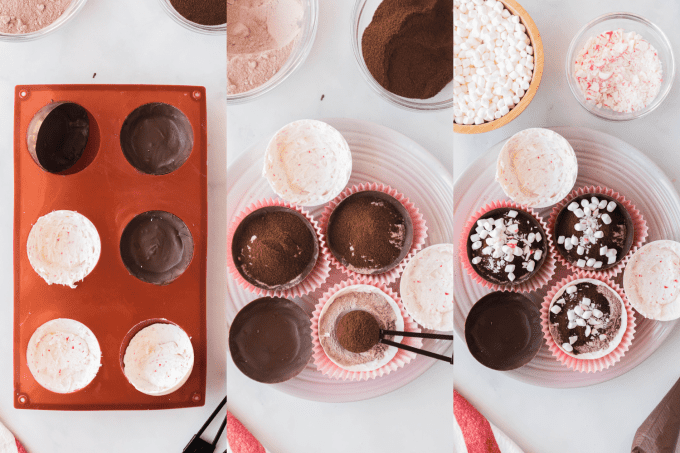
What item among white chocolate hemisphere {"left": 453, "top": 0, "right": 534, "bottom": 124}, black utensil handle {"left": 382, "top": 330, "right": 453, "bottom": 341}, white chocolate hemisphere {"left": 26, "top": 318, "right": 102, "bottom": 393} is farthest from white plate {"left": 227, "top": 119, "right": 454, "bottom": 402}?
white chocolate hemisphere {"left": 26, "top": 318, "right": 102, "bottom": 393}

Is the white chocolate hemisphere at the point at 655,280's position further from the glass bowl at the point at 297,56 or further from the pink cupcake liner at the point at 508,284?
the glass bowl at the point at 297,56

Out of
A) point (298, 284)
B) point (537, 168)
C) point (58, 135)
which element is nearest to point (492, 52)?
point (537, 168)

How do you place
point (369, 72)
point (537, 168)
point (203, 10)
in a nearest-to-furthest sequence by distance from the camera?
point (369, 72)
point (203, 10)
point (537, 168)

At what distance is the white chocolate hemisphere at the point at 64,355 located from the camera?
0.73 meters

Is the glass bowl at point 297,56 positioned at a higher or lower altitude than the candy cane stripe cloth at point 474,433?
higher

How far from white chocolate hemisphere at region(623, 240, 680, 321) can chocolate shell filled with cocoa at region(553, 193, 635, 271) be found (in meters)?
0.03

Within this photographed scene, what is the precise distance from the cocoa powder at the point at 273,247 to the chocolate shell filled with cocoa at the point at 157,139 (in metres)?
0.22

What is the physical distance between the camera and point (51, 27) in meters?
0.70

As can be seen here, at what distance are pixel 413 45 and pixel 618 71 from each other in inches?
20.8

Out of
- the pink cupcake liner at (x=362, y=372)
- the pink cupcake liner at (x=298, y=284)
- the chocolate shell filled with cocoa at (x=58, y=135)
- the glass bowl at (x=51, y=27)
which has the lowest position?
the pink cupcake liner at (x=362, y=372)

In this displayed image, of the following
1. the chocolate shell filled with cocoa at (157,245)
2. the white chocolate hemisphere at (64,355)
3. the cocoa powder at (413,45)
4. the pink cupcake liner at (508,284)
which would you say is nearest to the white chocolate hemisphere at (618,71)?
→ the pink cupcake liner at (508,284)

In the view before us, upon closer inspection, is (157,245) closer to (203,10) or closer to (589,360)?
(203,10)

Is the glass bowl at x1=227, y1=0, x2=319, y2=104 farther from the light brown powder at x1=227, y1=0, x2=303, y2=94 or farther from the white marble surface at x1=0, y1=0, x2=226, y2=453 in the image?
the white marble surface at x1=0, y1=0, x2=226, y2=453

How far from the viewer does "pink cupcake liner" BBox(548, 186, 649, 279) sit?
82 cm
